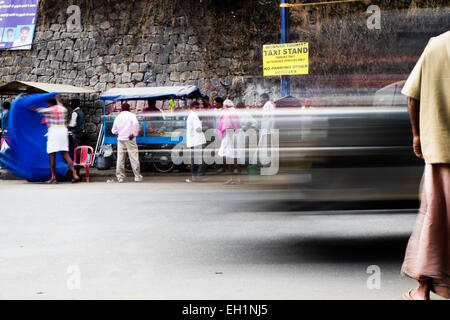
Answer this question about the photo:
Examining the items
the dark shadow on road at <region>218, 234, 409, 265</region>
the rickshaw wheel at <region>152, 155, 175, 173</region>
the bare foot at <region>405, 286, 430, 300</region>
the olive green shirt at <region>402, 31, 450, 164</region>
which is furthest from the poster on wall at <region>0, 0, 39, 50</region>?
the bare foot at <region>405, 286, 430, 300</region>

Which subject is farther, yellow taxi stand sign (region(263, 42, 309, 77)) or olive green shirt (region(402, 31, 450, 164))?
yellow taxi stand sign (region(263, 42, 309, 77))

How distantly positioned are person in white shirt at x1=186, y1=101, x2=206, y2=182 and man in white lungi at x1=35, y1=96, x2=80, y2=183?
2.69 metres

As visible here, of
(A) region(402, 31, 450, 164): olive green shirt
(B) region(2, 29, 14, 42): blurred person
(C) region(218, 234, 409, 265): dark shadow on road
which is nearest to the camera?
(A) region(402, 31, 450, 164): olive green shirt

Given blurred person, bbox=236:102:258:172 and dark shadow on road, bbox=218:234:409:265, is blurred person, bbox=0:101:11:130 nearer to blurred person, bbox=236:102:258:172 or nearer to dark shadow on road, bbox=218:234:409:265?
blurred person, bbox=236:102:258:172

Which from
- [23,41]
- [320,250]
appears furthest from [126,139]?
[320,250]

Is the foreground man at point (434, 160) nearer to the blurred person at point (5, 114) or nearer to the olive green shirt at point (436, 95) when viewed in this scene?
the olive green shirt at point (436, 95)

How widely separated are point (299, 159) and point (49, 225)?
138 inches

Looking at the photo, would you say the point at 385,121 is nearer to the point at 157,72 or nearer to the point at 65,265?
the point at 65,265

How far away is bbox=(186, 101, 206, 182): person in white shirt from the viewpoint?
466 inches

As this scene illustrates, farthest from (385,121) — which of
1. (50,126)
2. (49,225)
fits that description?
(50,126)

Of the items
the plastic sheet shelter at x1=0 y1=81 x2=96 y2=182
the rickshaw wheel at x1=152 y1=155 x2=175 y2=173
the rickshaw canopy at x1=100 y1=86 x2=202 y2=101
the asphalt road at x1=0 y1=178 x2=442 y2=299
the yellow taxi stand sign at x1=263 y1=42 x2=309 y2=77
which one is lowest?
the asphalt road at x1=0 y1=178 x2=442 y2=299

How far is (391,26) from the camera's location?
17.4 ft

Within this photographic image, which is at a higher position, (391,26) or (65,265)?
(391,26)

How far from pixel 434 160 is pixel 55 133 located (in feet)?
32.9
